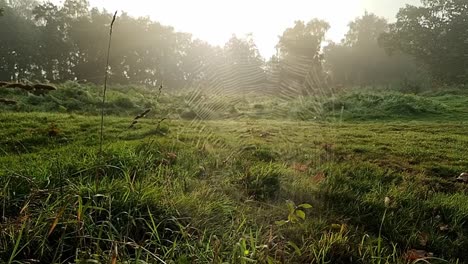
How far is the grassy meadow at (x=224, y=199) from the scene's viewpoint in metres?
2.03

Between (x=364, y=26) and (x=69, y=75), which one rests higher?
(x=364, y=26)

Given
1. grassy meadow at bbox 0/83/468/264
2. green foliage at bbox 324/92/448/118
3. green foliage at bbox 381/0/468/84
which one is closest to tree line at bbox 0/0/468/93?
green foliage at bbox 381/0/468/84

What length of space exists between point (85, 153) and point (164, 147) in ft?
3.37

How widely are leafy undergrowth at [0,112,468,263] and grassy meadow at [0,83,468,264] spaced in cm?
1

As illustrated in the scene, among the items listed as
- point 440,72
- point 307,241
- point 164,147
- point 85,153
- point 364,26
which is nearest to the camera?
point 307,241

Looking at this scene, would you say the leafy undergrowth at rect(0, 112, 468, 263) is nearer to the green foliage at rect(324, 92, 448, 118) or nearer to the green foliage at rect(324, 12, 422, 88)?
the green foliage at rect(324, 92, 448, 118)

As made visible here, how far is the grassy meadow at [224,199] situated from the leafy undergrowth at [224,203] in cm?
1

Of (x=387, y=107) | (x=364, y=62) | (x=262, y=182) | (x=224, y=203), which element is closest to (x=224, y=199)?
(x=224, y=203)

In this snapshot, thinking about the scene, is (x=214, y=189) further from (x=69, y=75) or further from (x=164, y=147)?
(x=69, y=75)

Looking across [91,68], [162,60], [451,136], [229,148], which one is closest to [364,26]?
[162,60]

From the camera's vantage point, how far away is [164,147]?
470cm

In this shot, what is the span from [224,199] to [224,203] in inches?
4.6

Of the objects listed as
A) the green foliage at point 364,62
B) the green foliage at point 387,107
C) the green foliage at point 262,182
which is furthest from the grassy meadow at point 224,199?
the green foliage at point 364,62

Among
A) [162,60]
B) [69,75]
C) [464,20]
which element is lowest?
[69,75]
